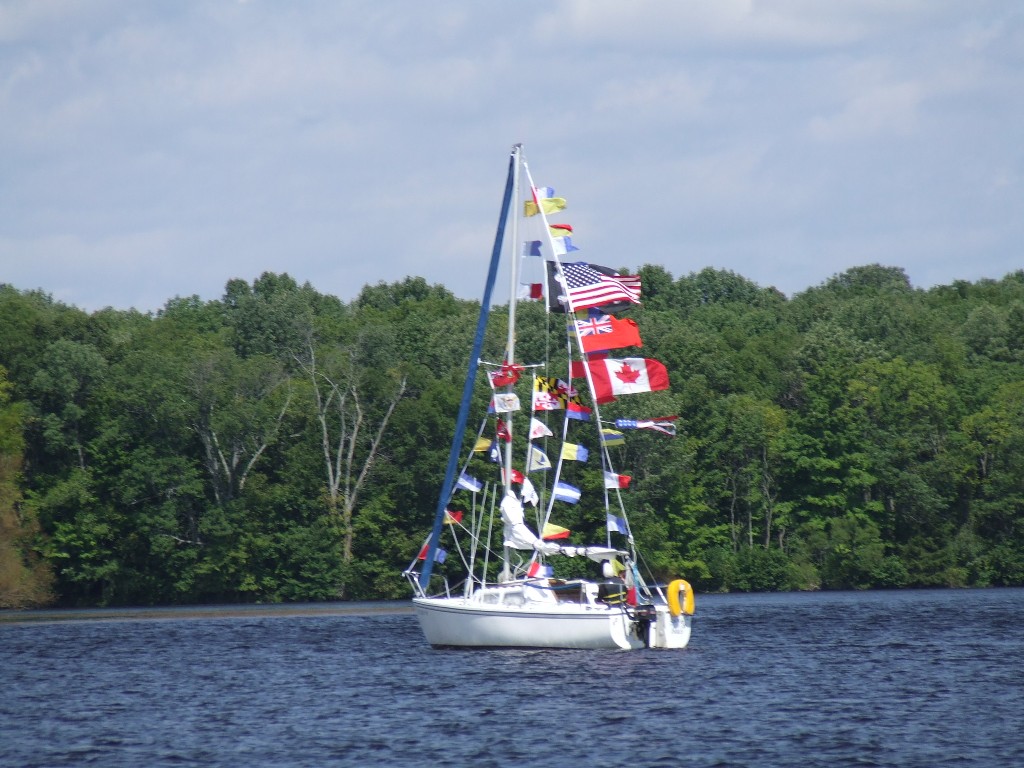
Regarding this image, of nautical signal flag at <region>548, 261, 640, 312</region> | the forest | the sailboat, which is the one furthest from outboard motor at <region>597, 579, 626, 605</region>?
the forest

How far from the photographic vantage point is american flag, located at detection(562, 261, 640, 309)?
5562 centimetres

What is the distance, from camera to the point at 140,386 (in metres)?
97.6

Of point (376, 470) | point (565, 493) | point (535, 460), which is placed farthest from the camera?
point (376, 470)

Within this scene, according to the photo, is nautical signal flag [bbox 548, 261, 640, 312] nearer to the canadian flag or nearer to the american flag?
the american flag

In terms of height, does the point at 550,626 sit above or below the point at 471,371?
below

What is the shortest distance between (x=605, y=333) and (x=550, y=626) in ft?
33.9

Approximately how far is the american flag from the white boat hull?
10674mm

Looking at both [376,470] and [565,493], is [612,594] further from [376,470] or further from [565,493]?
[376,470]

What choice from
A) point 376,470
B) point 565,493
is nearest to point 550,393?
point 565,493

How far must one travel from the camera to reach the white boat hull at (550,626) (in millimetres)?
52312

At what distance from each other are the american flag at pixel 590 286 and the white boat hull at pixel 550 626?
10674 millimetres

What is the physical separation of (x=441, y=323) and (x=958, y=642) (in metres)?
76.9

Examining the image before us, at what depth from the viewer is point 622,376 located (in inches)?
2173

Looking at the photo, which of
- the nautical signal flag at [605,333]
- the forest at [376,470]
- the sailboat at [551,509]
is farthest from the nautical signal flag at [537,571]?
the forest at [376,470]
